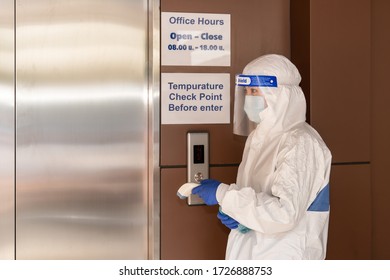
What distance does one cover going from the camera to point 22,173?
9.56 ft

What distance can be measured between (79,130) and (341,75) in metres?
1.49

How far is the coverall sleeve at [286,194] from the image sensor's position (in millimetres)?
2207

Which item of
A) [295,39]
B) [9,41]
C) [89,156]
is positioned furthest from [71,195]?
[295,39]

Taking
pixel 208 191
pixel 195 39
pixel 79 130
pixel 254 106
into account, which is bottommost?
pixel 208 191

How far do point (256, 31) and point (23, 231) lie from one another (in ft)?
5.64

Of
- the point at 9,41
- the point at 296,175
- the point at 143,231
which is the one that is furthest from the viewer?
the point at 143,231

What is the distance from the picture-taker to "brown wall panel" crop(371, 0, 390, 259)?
123 inches

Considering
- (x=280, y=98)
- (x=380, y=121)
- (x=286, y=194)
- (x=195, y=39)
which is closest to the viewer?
(x=286, y=194)

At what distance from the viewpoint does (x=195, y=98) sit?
2986mm

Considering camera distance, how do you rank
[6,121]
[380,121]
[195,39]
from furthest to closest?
[380,121]
[195,39]
[6,121]

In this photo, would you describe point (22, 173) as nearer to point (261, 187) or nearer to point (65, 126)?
point (65, 126)

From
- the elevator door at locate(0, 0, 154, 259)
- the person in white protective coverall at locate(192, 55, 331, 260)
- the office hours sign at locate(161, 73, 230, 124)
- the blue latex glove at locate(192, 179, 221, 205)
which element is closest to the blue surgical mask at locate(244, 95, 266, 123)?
the person in white protective coverall at locate(192, 55, 331, 260)

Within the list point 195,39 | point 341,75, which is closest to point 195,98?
point 195,39

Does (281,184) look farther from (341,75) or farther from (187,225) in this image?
(341,75)
